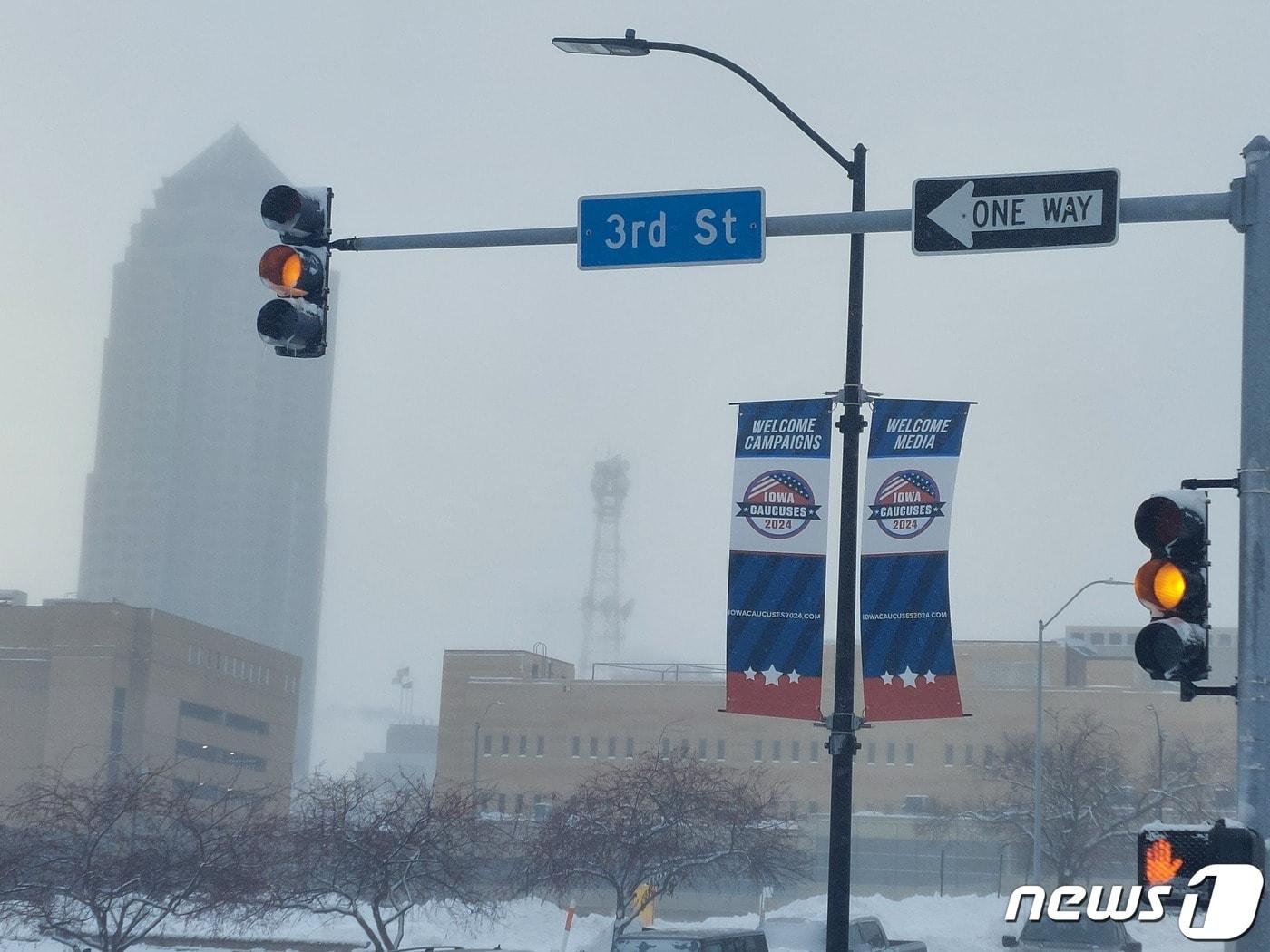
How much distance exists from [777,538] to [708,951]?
9247mm

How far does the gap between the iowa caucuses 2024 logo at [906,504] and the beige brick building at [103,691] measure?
303 feet

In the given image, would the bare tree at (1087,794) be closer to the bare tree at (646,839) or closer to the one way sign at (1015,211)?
the bare tree at (646,839)

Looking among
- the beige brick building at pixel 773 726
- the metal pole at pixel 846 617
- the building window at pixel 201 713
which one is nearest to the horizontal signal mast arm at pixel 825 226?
the metal pole at pixel 846 617

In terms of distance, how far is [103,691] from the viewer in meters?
105

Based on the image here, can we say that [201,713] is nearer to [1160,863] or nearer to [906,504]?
[906,504]

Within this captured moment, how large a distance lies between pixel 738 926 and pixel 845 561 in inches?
1228

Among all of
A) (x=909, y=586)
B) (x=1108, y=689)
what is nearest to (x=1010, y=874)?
(x=1108, y=689)

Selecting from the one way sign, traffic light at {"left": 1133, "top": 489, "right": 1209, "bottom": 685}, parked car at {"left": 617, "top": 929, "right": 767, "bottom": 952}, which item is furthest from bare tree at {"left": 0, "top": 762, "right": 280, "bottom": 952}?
traffic light at {"left": 1133, "top": 489, "right": 1209, "bottom": 685}

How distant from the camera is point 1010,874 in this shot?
3465 inches

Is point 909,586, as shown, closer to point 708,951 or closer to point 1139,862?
point 1139,862

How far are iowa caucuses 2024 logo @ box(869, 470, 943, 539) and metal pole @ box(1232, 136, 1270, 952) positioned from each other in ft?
16.5

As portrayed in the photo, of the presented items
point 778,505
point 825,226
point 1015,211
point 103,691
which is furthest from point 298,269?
point 103,691

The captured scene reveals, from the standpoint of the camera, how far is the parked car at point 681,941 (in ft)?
69.2

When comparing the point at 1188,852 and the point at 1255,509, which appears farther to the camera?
the point at 1255,509
